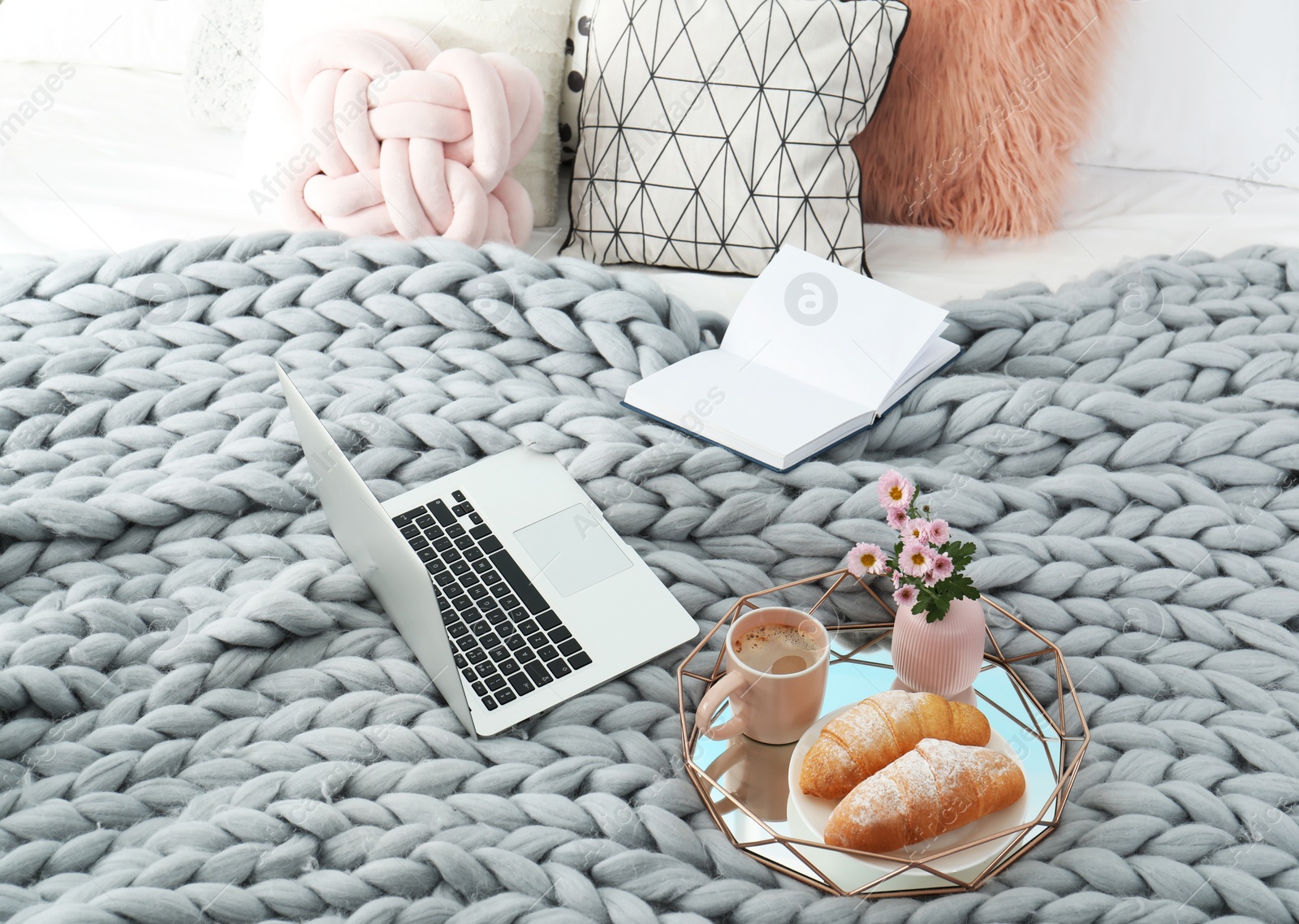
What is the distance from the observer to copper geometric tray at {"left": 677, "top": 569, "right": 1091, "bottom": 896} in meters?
0.64

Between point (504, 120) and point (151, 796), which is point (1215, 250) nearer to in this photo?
point (504, 120)

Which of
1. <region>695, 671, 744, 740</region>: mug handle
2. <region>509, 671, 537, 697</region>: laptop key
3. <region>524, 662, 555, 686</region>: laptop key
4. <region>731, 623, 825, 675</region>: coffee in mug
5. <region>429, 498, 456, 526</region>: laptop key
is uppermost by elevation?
<region>731, 623, 825, 675</region>: coffee in mug

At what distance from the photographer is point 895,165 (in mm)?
1396

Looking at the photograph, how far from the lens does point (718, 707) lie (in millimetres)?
701

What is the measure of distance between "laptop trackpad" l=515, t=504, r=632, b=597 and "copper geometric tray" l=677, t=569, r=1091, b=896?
0.37 feet

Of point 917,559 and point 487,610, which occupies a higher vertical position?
point 917,559

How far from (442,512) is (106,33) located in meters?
1.33

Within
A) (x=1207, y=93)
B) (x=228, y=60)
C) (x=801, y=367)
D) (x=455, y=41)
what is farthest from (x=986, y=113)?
(x=228, y=60)

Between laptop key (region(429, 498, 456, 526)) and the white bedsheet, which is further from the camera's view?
the white bedsheet

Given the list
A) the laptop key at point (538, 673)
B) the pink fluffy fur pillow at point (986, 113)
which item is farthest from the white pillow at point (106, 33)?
the laptop key at point (538, 673)

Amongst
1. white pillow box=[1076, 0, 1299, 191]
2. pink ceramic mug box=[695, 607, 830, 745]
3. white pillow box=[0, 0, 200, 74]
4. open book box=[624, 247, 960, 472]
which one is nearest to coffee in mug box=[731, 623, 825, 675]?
pink ceramic mug box=[695, 607, 830, 745]

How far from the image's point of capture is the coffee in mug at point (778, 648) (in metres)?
0.72

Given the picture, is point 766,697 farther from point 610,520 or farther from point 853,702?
point 610,520

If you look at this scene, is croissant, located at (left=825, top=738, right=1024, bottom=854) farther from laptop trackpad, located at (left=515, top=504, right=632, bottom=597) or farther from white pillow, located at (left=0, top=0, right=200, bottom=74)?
white pillow, located at (left=0, top=0, right=200, bottom=74)
